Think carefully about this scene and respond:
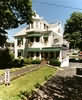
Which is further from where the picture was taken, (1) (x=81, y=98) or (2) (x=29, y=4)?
(2) (x=29, y=4)

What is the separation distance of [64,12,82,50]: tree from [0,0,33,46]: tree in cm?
1471

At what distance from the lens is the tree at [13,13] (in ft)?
64.4

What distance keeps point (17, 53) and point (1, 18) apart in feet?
51.5

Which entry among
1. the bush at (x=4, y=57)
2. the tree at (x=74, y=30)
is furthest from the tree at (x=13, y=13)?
the tree at (x=74, y=30)

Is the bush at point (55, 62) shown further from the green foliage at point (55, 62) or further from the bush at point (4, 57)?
the bush at point (4, 57)

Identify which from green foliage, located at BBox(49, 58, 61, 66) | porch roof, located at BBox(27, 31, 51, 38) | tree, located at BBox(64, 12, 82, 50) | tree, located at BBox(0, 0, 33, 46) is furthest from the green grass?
tree, located at BBox(64, 12, 82, 50)

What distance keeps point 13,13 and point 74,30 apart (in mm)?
18728

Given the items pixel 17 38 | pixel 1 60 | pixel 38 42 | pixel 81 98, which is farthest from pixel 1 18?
pixel 81 98

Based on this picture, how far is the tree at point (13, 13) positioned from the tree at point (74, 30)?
14708 mm

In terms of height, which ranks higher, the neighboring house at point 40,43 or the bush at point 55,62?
the neighboring house at point 40,43

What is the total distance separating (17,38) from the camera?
115ft

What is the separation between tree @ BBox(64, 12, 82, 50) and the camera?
108ft

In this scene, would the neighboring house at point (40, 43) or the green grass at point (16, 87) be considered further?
the neighboring house at point (40, 43)

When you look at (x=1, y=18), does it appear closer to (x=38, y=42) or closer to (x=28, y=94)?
(x=38, y=42)
